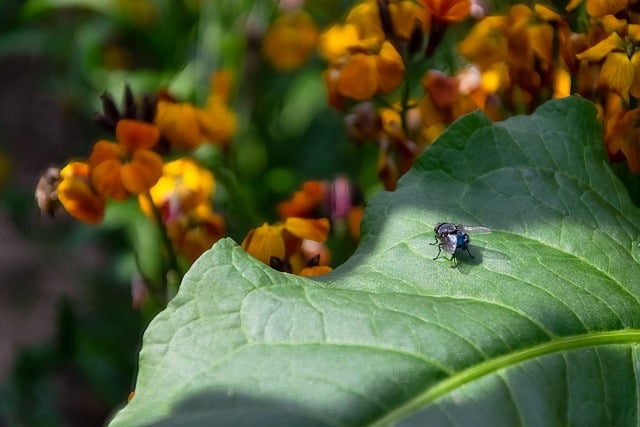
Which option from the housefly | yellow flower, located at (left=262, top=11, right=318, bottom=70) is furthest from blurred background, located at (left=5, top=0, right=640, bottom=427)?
the housefly

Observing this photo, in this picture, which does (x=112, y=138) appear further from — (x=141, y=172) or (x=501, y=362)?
(x=501, y=362)

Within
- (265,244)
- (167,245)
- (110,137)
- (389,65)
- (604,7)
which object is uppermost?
(604,7)

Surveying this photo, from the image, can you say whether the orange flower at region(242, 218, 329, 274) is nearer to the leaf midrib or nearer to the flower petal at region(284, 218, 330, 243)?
the flower petal at region(284, 218, 330, 243)

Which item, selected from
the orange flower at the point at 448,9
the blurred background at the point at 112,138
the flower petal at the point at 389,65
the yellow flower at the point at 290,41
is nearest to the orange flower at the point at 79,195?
the blurred background at the point at 112,138

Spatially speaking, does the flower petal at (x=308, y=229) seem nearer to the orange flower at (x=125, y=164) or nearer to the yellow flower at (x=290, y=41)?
the orange flower at (x=125, y=164)

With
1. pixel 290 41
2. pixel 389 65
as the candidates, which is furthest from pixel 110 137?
pixel 389 65

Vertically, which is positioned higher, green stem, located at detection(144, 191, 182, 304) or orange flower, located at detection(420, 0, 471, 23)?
orange flower, located at detection(420, 0, 471, 23)
